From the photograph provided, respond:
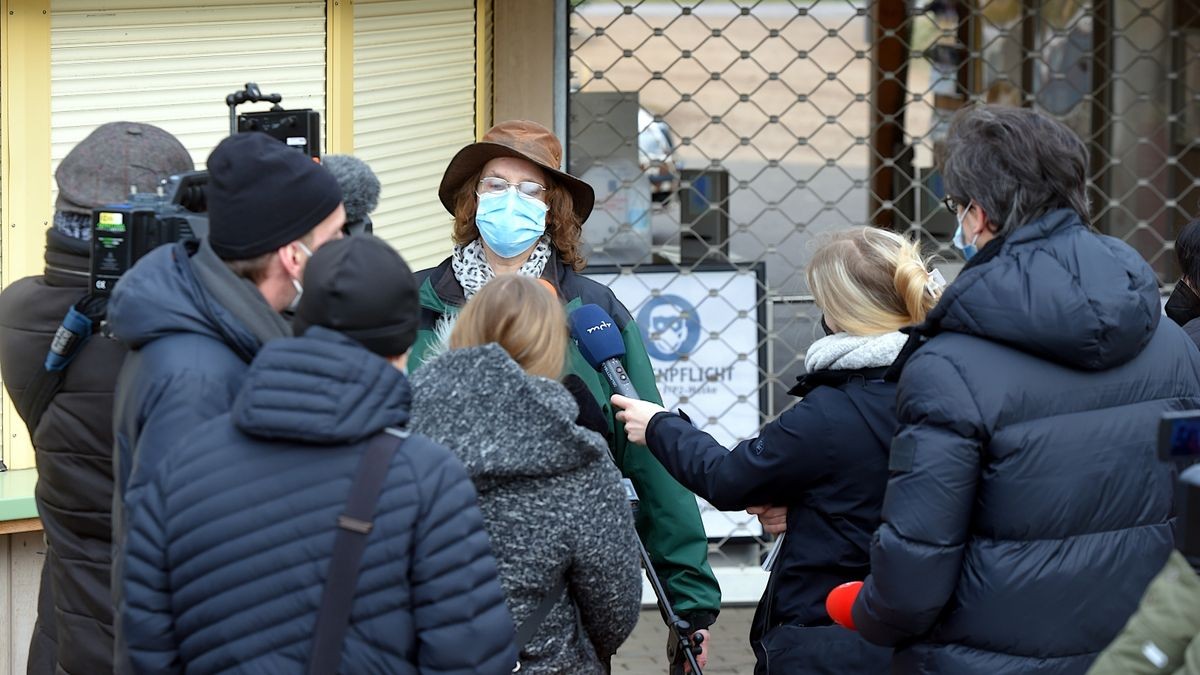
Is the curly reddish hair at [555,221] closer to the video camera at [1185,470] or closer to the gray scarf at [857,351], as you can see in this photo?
the gray scarf at [857,351]

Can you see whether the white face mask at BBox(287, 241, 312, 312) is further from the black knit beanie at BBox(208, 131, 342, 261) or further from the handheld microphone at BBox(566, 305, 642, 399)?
the handheld microphone at BBox(566, 305, 642, 399)

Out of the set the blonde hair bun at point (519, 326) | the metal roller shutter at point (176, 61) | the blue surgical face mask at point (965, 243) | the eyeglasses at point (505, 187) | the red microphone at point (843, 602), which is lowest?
the red microphone at point (843, 602)

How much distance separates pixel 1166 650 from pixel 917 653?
75 centimetres

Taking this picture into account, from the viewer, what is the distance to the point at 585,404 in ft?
10.1

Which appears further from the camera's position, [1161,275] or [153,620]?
[1161,275]

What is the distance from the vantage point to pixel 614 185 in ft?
18.9

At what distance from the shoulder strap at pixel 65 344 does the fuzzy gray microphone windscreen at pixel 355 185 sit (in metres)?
0.48

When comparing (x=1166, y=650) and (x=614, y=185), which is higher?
(x=614, y=185)

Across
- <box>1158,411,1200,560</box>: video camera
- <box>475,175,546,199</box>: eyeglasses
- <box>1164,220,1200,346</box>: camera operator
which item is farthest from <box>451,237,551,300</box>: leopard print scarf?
<box>1158,411,1200,560</box>: video camera

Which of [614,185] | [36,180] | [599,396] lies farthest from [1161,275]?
[36,180]

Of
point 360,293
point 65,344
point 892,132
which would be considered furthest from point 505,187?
point 892,132

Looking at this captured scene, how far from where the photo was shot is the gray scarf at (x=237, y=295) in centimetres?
238

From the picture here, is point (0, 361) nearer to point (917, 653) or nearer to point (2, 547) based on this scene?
point (2, 547)

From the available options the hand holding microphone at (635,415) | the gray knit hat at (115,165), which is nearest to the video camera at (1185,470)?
the hand holding microphone at (635,415)
